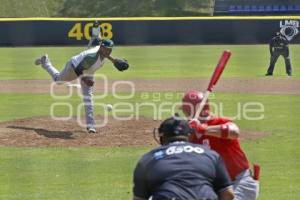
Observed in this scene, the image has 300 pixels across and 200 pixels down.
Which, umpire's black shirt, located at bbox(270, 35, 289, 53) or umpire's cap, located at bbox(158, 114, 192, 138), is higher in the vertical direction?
umpire's black shirt, located at bbox(270, 35, 289, 53)

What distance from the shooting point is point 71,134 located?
40.4 feet

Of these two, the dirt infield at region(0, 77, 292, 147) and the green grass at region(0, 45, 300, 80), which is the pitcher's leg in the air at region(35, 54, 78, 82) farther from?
the green grass at region(0, 45, 300, 80)

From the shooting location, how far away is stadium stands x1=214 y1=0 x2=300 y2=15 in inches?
1917

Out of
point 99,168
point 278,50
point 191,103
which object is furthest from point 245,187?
point 278,50

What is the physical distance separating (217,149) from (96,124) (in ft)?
25.5

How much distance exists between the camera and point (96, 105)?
1655 centimetres

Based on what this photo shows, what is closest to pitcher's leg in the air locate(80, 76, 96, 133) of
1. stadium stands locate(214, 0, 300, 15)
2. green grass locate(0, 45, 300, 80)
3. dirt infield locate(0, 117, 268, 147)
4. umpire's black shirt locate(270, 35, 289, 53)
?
dirt infield locate(0, 117, 268, 147)

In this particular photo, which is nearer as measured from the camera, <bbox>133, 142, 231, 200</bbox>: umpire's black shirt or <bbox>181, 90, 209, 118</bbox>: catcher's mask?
<bbox>133, 142, 231, 200</bbox>: umpire's black shirt

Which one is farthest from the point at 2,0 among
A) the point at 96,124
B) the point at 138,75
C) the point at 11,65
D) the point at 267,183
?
the point at 267,183

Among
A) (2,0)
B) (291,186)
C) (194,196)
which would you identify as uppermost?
(2,0)

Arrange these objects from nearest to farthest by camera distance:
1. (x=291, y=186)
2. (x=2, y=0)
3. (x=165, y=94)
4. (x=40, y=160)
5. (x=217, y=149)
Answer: (x=217, y=149) < (x=291, y=186) < (x=40, y=160) < (x=165, y=94) < (x=2, y=0)

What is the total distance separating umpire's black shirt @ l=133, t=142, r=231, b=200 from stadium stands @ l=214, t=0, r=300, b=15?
44.5 metres

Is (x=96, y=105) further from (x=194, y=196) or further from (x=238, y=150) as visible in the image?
(x=194, y=196)

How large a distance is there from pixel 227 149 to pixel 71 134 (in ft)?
22.7
